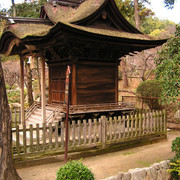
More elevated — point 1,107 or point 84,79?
point 84,79

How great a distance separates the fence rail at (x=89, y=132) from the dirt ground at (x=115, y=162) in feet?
1.83

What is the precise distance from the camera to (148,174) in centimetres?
583

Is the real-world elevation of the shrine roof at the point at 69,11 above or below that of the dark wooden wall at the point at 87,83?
above

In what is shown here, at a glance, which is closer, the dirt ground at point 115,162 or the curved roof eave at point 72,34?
the dirt ground at point 115,162

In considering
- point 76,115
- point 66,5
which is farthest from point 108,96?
point 66,5

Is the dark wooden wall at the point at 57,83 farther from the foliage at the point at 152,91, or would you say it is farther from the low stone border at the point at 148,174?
the foliage at the point at 152,91

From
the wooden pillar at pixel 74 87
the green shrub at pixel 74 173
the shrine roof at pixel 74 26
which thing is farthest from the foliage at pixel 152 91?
the green shrub at pixel 74 173

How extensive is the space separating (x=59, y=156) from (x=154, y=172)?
3481mm

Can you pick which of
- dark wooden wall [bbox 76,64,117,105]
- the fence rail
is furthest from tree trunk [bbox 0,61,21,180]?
dark wooden wall [bbox 76,64,117,105]

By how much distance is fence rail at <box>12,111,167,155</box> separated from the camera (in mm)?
7301

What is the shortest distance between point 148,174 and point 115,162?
2079 mm

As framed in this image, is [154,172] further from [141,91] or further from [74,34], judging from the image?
[141,91]

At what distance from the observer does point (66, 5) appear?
478 inches

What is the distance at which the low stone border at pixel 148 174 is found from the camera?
5356 mm
